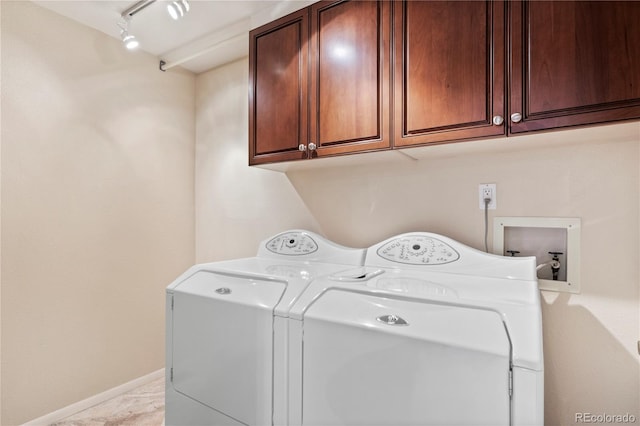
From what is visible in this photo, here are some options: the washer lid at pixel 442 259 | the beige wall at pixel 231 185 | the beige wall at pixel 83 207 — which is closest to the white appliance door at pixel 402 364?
the washer lid at pixel 442 259

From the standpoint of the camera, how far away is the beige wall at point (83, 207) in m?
1.95

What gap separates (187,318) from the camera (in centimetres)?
153

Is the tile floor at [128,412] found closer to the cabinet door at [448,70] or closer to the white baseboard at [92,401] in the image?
the white baseboard at [92,401]

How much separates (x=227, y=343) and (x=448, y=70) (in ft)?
4.50

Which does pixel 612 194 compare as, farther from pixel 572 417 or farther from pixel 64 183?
pixel 64 183

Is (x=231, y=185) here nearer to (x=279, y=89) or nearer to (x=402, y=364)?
(x=279, y=89)

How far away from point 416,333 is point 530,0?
1155mm

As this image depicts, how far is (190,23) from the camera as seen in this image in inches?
86.2

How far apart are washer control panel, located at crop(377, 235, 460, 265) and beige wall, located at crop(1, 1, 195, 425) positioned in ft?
6.12

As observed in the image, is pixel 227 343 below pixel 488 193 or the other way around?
below

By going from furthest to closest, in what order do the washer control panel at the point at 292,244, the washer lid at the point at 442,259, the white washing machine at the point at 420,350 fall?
the washer control panel at the point at 292,244, the washer lid at the point at 442,259, the white washing machine at the point at 420,350

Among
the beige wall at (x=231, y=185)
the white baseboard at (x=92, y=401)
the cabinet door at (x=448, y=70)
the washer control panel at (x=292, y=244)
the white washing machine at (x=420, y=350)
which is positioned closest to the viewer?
the white washing machine at (x=420, y=350)

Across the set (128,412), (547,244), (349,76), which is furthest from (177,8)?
(128,412)

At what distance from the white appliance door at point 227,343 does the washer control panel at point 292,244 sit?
49 centimetres
